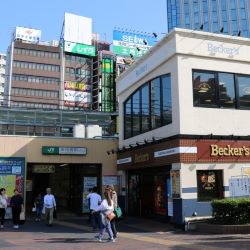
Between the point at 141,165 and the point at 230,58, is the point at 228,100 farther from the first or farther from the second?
the point at 141,165

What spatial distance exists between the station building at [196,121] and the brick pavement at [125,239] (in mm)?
1651

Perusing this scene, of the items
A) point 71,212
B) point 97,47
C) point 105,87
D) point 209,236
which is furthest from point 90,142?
point 97,47

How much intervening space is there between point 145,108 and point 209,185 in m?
6.08

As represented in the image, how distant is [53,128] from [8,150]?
584 cm

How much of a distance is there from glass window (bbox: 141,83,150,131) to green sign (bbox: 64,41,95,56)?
79247 millimetres

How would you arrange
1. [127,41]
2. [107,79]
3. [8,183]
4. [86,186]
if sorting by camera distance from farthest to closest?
[107,79] < [127,41] < [86,186] < [8,183]

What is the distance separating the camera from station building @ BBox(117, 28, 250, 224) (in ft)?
60.1

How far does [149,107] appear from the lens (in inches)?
886

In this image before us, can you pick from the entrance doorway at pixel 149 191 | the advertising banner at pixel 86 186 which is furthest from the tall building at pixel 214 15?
the entrance doorway at pixel 149 191

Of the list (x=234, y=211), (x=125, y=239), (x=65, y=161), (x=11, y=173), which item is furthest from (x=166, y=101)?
(x=11, y=173)

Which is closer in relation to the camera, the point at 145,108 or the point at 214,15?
the point at 145,108

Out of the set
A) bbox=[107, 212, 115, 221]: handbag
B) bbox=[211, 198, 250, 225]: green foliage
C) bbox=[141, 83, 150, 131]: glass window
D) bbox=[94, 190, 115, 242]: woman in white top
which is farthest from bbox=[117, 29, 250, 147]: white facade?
bbox=[107, 212, 115, 221]: handbag

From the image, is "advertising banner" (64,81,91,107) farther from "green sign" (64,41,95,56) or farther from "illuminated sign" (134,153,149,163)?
"illuminated sign" (134,153,149,163)

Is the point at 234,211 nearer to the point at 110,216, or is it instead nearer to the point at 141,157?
the point at 110,216
